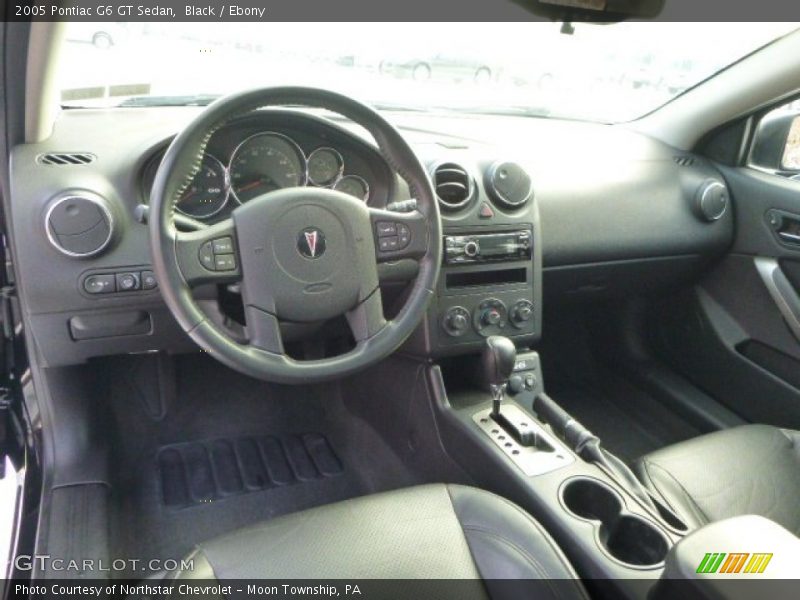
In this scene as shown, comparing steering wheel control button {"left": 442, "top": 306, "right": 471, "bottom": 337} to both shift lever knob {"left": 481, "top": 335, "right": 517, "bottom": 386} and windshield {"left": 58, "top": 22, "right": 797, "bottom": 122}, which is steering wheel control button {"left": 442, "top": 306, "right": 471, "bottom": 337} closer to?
shift lever knob {"left": 481, "top": 335, "right": 517, "bottom": 386}


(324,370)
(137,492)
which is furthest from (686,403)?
(137,492)

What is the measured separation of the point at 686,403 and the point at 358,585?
181cm

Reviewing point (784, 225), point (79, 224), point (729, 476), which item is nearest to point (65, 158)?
point (79, 224)

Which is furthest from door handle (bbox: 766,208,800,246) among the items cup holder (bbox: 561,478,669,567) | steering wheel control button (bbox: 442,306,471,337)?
cup holder (bbox: 561,478,669,567)

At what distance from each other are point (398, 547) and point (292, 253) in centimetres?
59

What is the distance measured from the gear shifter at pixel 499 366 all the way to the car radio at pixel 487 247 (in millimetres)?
247

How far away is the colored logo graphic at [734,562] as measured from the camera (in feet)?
3.18

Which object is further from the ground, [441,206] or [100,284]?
[441,206]

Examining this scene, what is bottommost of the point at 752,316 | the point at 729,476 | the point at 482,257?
the point at 729,476

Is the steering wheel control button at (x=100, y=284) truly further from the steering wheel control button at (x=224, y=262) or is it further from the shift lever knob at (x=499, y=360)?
the shift lever knob at (x=499, y=360)

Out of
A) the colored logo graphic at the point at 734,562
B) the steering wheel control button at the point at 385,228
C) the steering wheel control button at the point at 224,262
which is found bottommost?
the colored logo graphic at the point at 734,562

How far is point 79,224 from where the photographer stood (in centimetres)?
156

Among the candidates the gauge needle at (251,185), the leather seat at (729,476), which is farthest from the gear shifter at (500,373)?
the gauge needle at (251,185)

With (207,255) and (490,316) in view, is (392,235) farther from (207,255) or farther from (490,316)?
(490,316)
